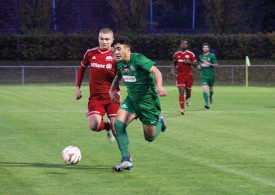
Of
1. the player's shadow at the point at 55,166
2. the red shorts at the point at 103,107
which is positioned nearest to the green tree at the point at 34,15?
the red shorts at the point at 103,107

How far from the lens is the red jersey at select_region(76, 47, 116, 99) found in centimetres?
1350

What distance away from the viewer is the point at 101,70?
13.6 m

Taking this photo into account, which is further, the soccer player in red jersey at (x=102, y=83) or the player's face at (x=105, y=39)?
the soccer player in red jersey at (x=102, y=83)

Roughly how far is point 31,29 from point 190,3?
44.2 ft

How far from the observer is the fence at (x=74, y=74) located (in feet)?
146

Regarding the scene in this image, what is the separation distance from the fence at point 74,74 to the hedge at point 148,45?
329 centimetres

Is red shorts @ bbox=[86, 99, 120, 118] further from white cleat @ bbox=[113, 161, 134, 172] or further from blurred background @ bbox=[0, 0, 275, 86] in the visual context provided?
blurred background @ bbox=[0, 0, 275, 86]

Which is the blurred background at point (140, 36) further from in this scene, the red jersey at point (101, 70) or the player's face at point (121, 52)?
the player's face at point (121, 52)

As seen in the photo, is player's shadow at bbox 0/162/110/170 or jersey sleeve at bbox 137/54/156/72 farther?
player's shadow at bbox 0/162/110/170

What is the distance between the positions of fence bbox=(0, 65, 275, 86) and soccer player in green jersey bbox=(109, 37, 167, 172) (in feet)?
105

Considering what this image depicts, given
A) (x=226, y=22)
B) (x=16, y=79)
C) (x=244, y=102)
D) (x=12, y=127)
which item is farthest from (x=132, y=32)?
(x=12, y=127)

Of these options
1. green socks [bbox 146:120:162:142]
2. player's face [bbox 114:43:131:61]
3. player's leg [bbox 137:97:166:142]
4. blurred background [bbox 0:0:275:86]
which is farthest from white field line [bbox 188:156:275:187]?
blurred background [bbox 0:0:275:86]

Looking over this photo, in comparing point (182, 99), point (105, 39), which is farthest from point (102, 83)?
point (182, 99)

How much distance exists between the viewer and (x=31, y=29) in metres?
50.5
